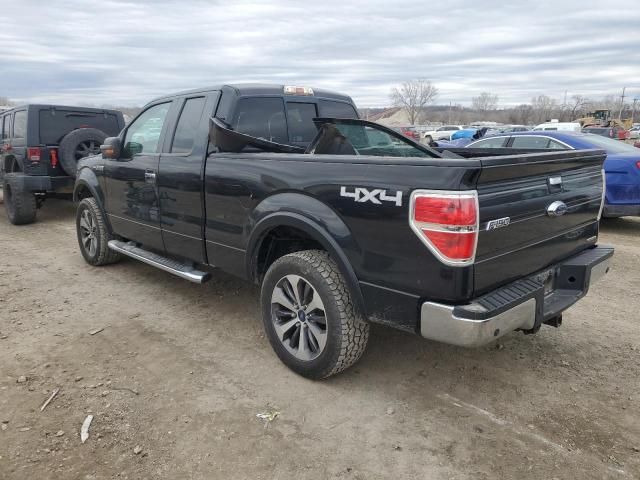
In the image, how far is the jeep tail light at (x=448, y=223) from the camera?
2.44 metres

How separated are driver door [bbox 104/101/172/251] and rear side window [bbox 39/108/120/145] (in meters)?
4.01

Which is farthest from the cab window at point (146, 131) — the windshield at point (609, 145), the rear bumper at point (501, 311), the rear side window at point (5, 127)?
the windshield at point (609, 145)

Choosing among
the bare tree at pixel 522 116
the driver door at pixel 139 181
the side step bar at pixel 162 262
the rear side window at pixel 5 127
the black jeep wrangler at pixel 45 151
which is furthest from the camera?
the bare tree at pixel 522 116

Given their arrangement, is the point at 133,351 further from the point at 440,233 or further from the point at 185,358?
the point at 440,233

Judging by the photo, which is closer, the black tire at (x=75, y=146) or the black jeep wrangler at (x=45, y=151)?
the black tire at (x=75, y=146)

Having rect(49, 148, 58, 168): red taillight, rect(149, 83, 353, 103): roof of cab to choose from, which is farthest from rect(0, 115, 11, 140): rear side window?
rect(149, 83, 353, 103): roof of cab

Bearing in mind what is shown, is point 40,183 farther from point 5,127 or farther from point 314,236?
point 314,236

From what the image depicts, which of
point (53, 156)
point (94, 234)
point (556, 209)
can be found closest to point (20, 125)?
point (53, 156)

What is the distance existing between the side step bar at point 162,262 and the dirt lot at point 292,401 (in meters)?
0.41

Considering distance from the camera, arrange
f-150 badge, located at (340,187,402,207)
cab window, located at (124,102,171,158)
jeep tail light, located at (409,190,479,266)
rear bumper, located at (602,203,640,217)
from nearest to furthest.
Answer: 1. jeep tail light, located at (409,190,479,266)
2. f-150 badge, located at (340,187,402,207)
3. cab window, located at (124,102,171,158)
4. rear bumper, located at (602,203,640,217)

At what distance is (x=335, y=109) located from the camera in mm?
4922

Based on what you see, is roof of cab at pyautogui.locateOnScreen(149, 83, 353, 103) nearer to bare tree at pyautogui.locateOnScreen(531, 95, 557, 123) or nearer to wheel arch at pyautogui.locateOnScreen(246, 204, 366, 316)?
wheel arch at pyautogui.locateOnScreen(246, 204, 366, 316)

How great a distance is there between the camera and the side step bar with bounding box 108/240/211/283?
421cm

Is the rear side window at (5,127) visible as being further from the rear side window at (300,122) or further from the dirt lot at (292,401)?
the rear side window at (300,122)
